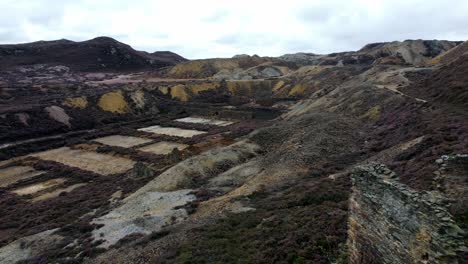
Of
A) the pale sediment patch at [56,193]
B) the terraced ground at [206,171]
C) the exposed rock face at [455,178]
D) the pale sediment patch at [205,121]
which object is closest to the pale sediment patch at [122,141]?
the terraced ground at [206,171]

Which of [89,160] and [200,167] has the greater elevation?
[200,167]

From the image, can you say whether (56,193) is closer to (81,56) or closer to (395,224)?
(395,224)

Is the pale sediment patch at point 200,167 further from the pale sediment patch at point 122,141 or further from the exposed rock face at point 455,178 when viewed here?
the pale sediment patch at point 122,141

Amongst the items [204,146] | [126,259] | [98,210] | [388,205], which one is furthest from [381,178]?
[204,146]

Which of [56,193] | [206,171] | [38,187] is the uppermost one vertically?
[206,171]

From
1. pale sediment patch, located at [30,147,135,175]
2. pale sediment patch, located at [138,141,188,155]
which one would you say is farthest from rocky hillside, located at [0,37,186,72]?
pale sediment patch, located at [138,141,188,155]

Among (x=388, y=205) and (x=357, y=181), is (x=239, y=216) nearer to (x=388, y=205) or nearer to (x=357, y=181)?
(x=357, y=181)

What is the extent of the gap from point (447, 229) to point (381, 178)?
2.57 m

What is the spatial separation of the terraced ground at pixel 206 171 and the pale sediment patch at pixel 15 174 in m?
0.34

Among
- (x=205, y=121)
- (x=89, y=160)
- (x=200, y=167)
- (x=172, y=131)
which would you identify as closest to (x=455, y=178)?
(x=200, y=167)

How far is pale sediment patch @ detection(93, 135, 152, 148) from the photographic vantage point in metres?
62.6

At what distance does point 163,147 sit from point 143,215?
105 ft

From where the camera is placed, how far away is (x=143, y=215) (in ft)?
90.1

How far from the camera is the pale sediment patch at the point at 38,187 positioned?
42.8 m
